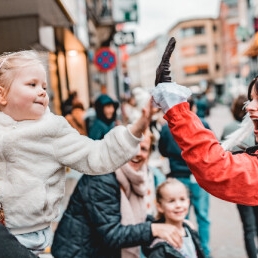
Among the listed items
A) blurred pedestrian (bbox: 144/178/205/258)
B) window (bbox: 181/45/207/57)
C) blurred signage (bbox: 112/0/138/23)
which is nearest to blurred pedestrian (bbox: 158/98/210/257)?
blurred pedestrian (bbox: 144/178/205/258)

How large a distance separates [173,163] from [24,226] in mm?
4061

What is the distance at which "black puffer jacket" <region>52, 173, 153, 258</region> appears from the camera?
3090 millimetres

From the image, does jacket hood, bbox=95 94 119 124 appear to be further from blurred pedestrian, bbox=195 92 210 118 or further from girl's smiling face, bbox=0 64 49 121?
girl's smiling face, bbox=0 64 49 121

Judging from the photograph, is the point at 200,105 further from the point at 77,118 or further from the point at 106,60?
the point at 77,118

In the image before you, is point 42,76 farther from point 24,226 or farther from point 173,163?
point 173,163

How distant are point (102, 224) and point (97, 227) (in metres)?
0.04

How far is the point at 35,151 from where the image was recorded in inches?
71.9

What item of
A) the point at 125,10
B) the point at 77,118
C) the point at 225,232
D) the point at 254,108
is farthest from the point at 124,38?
the point at 254,108

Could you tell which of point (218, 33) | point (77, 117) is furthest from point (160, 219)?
point (218, 33)

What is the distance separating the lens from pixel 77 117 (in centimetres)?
970

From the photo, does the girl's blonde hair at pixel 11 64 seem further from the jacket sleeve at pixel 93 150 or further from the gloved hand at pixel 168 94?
the gloved hand at pixel 168 94

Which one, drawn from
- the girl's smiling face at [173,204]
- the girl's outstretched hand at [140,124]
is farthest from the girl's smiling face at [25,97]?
the girl's smiling face at [173,204]

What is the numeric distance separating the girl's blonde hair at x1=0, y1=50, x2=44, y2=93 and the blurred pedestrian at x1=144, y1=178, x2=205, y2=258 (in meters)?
1.53

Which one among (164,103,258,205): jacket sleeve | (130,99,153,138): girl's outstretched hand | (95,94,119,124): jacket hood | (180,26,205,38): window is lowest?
(95,94,119,124): jacket hood
